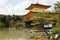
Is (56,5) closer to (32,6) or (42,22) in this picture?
(42,22)

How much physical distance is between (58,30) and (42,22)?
21.8 ft

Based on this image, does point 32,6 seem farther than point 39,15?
Yes

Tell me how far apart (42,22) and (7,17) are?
27106mm

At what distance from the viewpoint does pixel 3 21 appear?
1697 inches

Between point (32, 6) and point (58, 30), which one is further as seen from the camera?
point (32, 6)

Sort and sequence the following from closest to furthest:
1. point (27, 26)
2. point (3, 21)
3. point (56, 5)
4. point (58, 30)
A: point (58, 30) < point (56, 5) < point (27, 26) < point (3, 21)

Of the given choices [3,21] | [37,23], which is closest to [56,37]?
[37,23]

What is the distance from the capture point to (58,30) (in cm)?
1120

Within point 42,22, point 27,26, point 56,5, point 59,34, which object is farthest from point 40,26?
point 27,26

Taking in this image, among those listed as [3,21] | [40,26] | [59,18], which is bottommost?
[3,21]

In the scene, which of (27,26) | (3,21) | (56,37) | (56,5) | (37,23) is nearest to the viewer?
(56,37)

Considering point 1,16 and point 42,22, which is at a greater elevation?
point 42,22

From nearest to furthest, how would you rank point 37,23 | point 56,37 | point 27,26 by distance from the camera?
point 56,37, point 37,23, point 27,26

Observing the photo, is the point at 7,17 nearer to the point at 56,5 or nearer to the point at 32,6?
the point at 32,6
